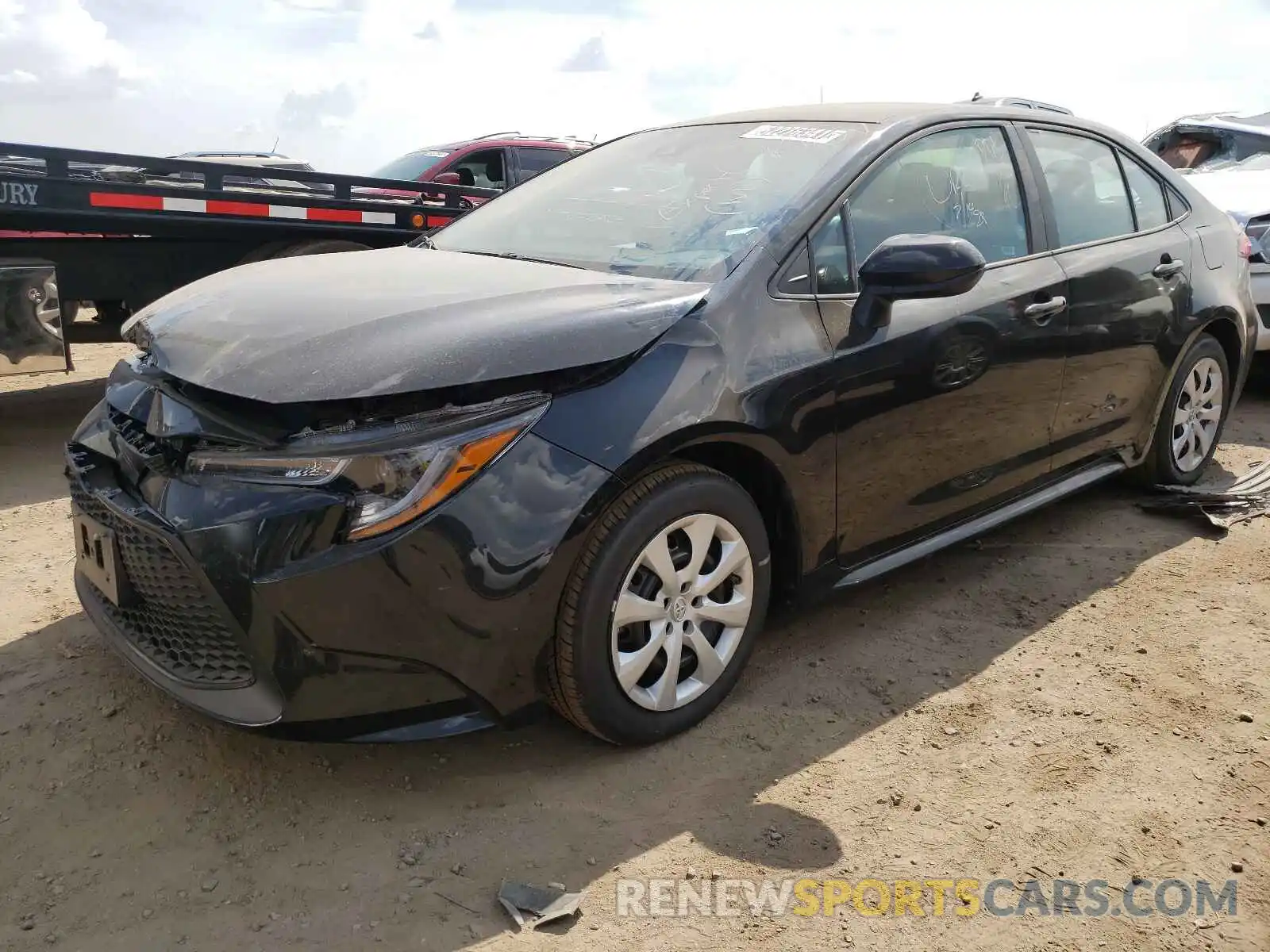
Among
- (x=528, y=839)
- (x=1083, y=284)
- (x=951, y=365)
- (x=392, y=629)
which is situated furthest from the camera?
(x=1083, y=284)

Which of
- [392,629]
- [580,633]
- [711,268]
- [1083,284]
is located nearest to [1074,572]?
[1083,284]

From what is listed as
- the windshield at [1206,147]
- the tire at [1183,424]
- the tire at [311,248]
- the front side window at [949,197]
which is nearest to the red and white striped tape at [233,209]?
the tire at [311,248]

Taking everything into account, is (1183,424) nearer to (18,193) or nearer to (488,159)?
(18,193)

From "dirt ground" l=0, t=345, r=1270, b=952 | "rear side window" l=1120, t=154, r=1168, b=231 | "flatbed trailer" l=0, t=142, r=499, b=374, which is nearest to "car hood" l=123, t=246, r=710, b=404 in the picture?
"dirt ground" l=0, t=345, r=1270, b=952

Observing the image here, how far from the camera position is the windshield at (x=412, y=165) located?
28.7 feet

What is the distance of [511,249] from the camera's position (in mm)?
3322

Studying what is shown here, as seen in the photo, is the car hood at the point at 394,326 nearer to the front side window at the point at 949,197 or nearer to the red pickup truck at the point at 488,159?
the front side window at the point at 949,197

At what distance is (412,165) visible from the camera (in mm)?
8961

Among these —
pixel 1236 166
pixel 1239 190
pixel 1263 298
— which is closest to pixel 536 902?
pixel 1263 298

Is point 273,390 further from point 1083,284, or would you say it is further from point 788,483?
point 1083,284

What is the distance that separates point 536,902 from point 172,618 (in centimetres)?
103

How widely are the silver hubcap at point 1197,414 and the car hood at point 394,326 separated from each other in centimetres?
278

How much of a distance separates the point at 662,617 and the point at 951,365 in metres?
1.26

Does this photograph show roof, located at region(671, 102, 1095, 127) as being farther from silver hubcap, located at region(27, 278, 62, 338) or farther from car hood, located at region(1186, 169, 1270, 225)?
car hood, located at region(1186, 169, 1270, 225)
